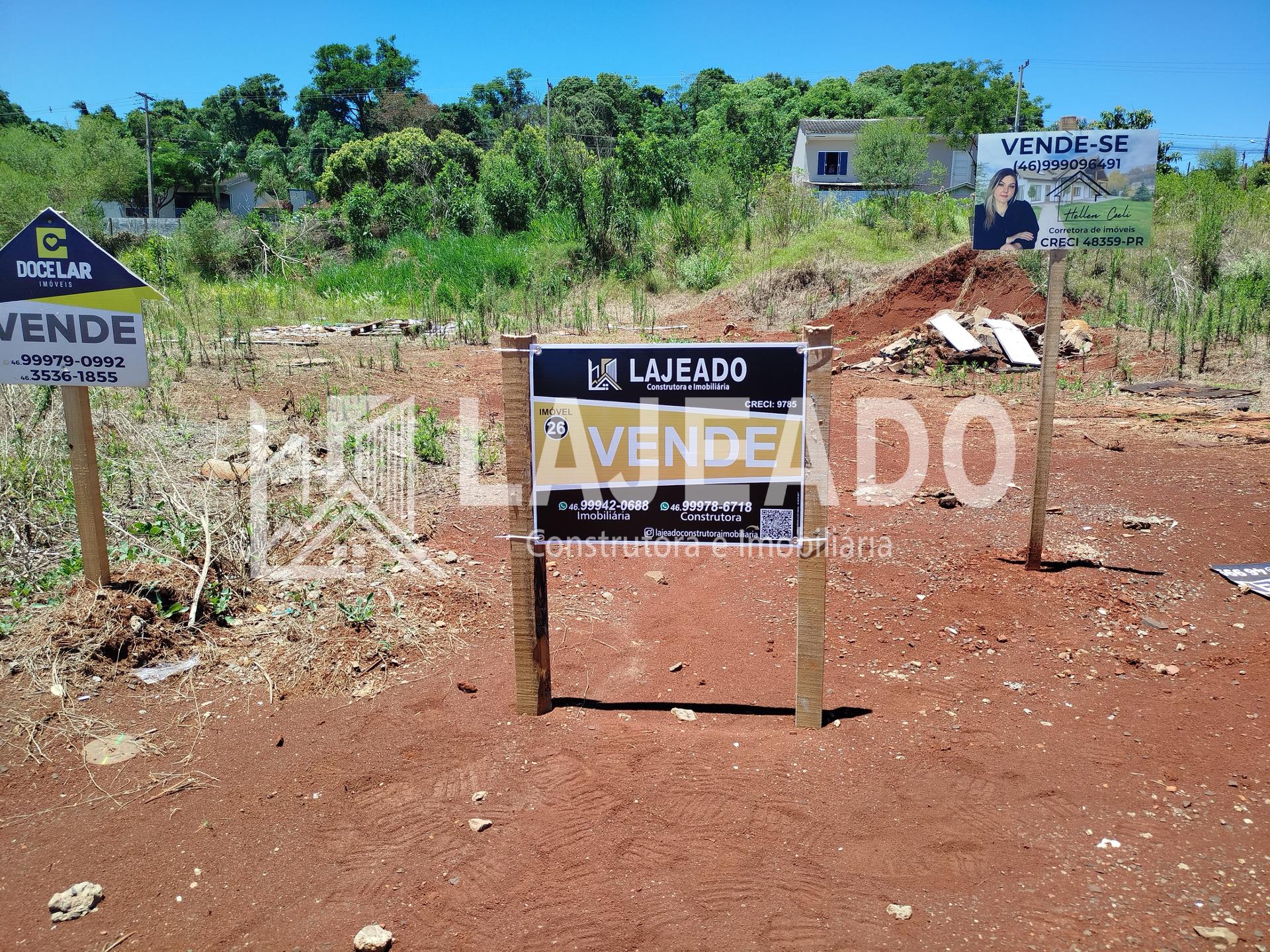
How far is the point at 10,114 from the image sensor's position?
183ft

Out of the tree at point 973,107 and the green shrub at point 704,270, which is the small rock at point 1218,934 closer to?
the green shrub at point 704,270

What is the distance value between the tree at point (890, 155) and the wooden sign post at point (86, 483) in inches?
1216

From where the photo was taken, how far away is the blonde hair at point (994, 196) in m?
5.42

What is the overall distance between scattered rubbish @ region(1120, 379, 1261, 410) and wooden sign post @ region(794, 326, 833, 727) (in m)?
9.37

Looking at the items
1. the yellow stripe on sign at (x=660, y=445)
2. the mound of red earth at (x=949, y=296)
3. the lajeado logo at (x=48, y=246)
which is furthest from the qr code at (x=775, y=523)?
the mound of red earth at (x=949, y=296)

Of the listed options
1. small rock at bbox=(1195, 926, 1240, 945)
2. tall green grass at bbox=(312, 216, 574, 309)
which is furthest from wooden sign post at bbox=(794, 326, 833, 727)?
tall green grass at bbox=(312, 216, 574, 309)

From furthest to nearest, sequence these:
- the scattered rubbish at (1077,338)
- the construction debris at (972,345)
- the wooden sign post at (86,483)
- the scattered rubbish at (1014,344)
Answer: the scattered rubbish at (1077,338), the construction debris at (972,345), the scattered rubbish at (1014,344), the wooden sign post at (86,483)

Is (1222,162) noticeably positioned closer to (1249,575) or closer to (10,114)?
(1249,575)

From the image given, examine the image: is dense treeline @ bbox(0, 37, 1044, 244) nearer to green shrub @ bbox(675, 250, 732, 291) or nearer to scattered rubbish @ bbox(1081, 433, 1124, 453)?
green shrub @ bbox(675, 250, 732, 291)

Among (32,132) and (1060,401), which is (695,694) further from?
(32,132)

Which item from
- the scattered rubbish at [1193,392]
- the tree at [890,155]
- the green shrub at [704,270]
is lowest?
the scattered rubbish at [1193,392]

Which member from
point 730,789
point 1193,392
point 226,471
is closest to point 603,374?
point 730,789

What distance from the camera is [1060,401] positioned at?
1148cm

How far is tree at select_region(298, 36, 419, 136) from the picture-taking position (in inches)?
2501
